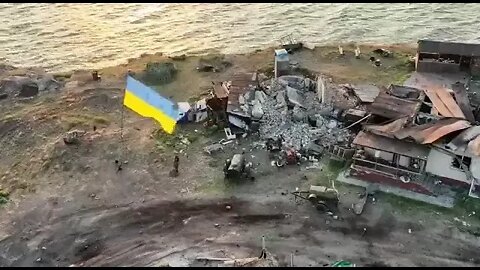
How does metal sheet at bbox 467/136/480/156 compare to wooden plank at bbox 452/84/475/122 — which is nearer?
metal sheet at bbox 467/136/480/156

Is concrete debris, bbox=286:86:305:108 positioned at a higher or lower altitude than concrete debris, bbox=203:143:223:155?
higher

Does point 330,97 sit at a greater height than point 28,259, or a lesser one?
greater

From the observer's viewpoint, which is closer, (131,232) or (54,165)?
(131,232)

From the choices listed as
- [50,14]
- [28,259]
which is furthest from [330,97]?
[50,14]

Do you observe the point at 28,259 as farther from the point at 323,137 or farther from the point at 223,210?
the point at 323,137

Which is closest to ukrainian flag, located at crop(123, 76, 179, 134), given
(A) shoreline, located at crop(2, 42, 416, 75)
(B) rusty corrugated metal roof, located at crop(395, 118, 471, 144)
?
(B) rusty corrugated metal roof, located at crop(395, 118, 471, 144)

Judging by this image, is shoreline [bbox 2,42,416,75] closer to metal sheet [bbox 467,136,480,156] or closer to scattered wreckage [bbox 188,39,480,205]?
scattered wreckage [bbox 188,39,480,205]

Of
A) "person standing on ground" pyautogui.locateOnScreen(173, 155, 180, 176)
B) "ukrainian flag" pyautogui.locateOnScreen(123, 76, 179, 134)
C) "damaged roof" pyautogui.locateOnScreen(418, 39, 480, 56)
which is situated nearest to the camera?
"person standing on ground" pyautogui.locateOnScreen(173, 155, 180, 176)

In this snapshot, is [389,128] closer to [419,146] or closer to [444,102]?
[419,146]
